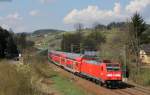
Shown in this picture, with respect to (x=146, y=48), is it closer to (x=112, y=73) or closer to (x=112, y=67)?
(x=112, y=67)

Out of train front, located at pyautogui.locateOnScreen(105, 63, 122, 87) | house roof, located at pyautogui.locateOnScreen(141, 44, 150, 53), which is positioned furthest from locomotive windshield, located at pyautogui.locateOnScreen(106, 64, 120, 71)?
house roof, located at pyautogui.locateOnScreen(141, 44, 150, 53)

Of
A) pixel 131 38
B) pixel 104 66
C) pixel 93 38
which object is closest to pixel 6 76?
pixel 104 66

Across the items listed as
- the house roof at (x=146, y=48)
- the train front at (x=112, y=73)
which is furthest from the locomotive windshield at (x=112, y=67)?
the house roof at (x=146, y=48)

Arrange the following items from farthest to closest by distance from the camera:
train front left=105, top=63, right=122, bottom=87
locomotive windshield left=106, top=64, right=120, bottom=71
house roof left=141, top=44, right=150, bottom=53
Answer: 1. house roof left=141, top=44, right=150, bottom=53
2. locomotive windshield left=106, top=64, right=120, bottom=71
3. train front left=105, top=63, right=122, bottom=87

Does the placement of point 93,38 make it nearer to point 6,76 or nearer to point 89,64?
point 89,64

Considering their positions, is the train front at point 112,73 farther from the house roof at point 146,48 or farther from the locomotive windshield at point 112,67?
the house roof at point 146,48

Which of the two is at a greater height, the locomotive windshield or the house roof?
the house roof

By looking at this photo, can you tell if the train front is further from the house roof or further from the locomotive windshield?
the house roof

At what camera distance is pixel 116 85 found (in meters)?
42.3

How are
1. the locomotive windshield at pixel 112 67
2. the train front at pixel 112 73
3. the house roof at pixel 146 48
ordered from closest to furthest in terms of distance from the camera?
the train front at pixel 112 73 → the locomotive windshield at pixel 112 67 → the house roof at pixel 146 48

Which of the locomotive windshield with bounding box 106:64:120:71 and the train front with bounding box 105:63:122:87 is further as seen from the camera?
the locomotive windshield with bounding box 106:64:120:71

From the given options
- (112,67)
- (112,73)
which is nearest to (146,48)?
(112,67)

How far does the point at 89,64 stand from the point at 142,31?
51.2m

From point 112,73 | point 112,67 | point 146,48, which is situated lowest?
point 112,73
